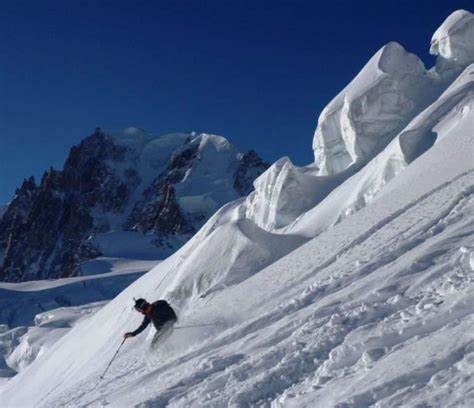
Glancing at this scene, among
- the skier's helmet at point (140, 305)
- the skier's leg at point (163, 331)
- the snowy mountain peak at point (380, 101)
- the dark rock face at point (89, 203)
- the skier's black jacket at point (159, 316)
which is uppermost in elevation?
the dark rock face at point (89, 203)

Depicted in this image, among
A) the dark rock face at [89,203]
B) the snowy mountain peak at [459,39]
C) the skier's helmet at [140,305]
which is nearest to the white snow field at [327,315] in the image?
the skier's helmet at [140,305]

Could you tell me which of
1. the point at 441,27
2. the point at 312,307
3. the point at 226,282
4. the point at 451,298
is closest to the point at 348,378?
the point at 451,298

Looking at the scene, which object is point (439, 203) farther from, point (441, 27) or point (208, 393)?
point (441, 27)

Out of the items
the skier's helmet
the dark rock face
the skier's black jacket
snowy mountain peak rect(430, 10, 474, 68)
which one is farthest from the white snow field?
the dark rock face

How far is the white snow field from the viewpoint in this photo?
7535mm

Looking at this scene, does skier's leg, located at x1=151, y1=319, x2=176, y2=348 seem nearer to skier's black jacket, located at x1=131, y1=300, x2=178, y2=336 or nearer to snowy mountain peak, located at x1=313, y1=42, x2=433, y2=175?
skier's black jacket, located at x1=131, y1=300, x2=178, y2=336

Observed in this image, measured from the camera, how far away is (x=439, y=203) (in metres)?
13.6

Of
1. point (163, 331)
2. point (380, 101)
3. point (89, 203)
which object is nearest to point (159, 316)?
point (163, 331)

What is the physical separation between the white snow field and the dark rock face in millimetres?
121700

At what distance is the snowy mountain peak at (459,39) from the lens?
106 ft

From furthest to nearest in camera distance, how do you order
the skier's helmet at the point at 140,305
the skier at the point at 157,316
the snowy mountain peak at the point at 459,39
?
the snowy mountain peak at the point at 459,39 → the skier's helmet at the point at 140,305 → the skier at the point at 157,316

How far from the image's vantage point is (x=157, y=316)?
524 inches

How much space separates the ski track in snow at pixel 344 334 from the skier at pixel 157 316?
2.05ft

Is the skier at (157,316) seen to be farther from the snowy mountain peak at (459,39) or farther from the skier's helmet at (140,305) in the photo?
the snowy mountain peak at (459,39)
